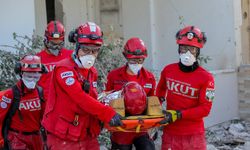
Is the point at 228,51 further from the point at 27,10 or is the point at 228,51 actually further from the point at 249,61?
the point at 27,10

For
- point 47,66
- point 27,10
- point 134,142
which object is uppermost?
point 27,10

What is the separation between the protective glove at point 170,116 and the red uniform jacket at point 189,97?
6 cm

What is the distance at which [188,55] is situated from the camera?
471 centimetres

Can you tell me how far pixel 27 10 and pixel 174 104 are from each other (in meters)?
3.48

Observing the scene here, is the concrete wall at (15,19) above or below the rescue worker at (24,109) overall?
above

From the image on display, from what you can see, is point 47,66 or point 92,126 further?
point 47,66

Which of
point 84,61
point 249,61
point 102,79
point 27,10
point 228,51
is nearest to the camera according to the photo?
point 84,61

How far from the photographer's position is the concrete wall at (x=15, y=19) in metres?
7.14

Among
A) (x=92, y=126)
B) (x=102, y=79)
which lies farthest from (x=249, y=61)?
(x=92, y=126)

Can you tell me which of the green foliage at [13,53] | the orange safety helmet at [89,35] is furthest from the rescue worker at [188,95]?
the green foliage at [13,53]

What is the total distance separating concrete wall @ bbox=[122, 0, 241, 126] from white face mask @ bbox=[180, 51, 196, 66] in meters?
4.48

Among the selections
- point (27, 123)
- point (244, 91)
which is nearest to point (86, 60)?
point (27, 123)

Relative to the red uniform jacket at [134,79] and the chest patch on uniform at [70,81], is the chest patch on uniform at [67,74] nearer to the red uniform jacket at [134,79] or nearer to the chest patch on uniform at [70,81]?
the chest patch on uniform at [70,81]

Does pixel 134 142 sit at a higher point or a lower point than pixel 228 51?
lower
